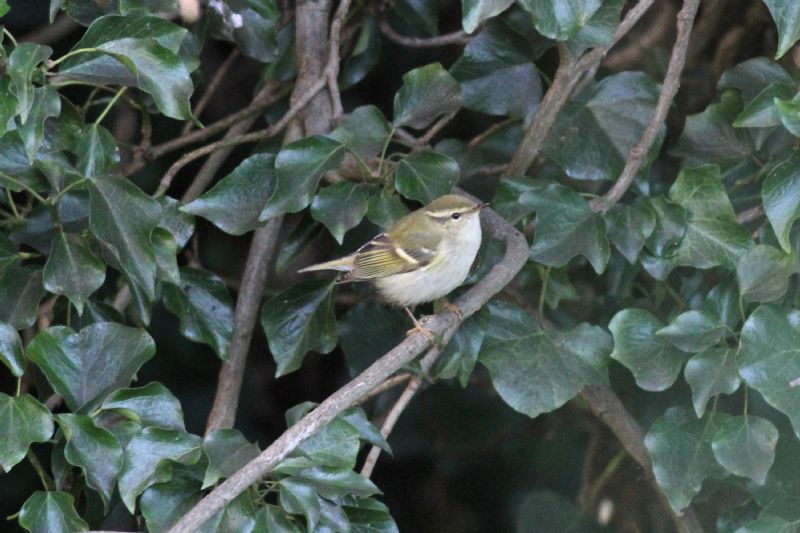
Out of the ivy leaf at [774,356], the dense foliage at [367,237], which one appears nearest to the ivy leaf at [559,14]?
the dense foliage at [367,237]

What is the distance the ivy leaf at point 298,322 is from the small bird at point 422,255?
0.27 feet

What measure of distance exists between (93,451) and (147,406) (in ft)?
0.50

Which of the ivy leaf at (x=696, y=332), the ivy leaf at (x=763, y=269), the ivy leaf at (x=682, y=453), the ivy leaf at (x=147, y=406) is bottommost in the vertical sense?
the ivy leaf at (x=682, y=453)

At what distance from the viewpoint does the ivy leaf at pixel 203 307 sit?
266 cm

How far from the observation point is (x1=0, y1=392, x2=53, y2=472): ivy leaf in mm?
1969

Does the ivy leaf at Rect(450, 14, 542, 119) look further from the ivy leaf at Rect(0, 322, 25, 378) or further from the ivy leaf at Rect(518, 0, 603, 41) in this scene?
the ivy leaf at Rect(0, 322, 25, 378)

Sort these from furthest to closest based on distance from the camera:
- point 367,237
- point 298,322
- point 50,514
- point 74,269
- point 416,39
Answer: point 416,39 < point 367,237 < point 298,322 < point 74,269 < point 50,514

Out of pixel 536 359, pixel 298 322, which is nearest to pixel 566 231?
pixel 536 359

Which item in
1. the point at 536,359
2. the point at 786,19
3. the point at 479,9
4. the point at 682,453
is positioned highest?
the point at 479,9

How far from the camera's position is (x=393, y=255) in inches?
114

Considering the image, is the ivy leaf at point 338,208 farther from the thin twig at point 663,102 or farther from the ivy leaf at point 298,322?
the thin twig at point 663,102

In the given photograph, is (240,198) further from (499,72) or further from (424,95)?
(499,72)

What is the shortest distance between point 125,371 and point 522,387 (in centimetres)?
89

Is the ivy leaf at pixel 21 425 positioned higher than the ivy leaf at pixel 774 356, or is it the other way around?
the ivy leaf at pixel 21 425
